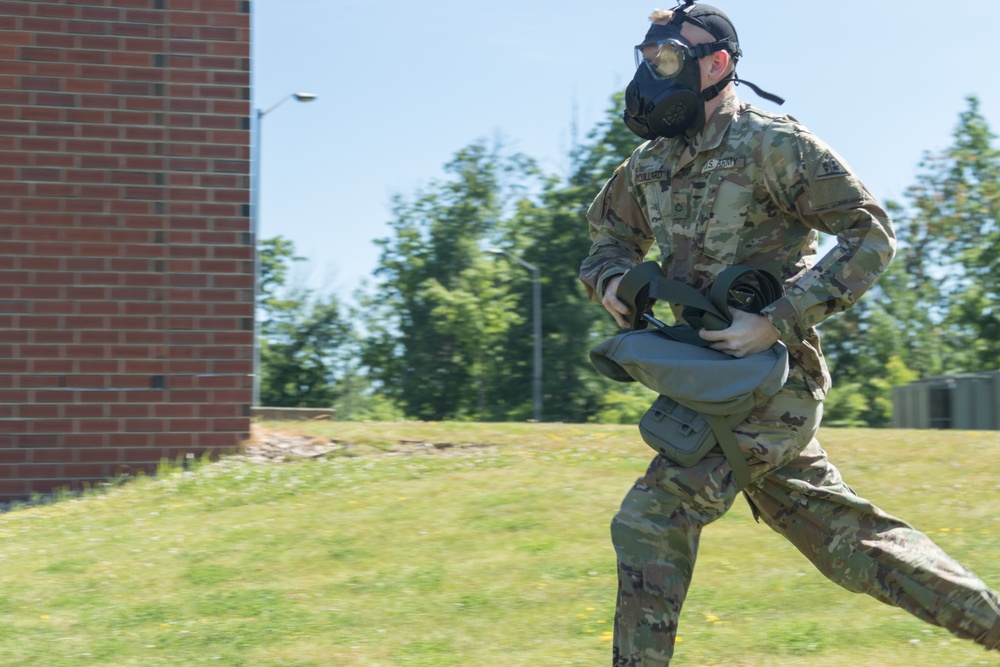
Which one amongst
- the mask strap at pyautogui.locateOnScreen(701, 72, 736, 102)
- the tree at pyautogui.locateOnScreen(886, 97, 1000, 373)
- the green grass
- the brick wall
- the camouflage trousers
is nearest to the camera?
the camouflage trousers

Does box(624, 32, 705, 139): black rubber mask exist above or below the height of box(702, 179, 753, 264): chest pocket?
above

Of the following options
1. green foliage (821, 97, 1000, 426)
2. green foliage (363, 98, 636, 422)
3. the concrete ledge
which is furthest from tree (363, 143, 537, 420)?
the concrete ledge

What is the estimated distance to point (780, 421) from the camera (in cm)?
387

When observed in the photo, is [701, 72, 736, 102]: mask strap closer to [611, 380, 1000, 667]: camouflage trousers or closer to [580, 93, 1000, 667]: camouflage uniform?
[580, 93, 1000, 667]: camouflage uniform

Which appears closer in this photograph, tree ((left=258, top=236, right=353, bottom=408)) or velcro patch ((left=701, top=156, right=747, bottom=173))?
velcro patch ((left=701, top=156, right=747, bottom=173))

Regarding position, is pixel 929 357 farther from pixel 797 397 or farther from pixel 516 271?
pixel 797 397

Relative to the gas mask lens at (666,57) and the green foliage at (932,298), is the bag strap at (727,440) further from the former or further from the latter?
the green foliage at (932,298)

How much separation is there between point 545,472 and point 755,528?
184cm

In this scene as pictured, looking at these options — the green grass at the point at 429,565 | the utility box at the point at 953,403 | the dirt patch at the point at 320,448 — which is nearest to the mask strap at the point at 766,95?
the green grass at the point at 429,565

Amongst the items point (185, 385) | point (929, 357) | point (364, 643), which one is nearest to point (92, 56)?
point (185, 385)

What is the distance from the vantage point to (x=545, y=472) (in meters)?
8.55

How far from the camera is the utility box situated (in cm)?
2980

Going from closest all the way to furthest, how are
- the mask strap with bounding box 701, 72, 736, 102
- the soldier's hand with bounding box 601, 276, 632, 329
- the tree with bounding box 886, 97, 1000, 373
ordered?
the mask strap with bounding box 701, 72, 736, 102 < the soldier's hand with bounding box 601, 276, 632, 329 < the tree with bounding box 886, 97, 1000, 373

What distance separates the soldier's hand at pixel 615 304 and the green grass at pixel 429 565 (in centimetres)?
155
